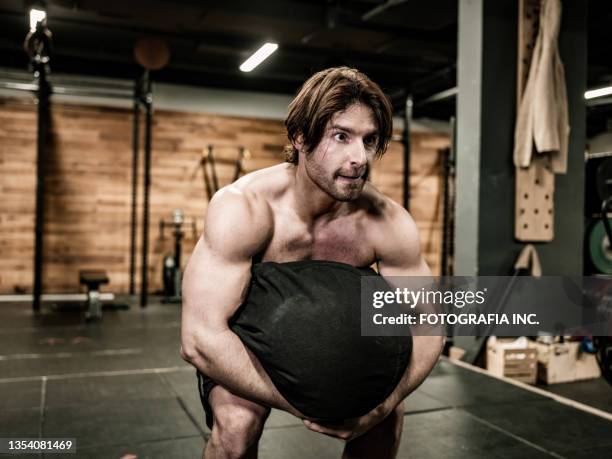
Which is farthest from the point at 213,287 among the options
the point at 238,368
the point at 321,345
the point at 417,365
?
the point at 417,365

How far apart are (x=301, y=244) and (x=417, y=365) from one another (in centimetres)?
45

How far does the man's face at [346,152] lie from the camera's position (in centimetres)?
142

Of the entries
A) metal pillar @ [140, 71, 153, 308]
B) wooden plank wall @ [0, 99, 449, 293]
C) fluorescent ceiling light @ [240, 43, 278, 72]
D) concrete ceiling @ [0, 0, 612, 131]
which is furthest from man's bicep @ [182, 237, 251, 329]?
wooden plank wall @ [0, 99, 449, 293]

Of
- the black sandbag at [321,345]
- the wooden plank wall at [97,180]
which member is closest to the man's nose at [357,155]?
the black sandbag at [321,345]

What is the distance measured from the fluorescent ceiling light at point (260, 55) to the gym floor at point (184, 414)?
11.5 ft

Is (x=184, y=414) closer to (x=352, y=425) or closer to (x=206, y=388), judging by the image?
(x=206, y=388)

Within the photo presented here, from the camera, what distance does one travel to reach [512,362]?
360 centimetres

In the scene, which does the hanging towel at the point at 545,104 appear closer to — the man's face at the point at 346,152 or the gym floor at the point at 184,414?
the gym floor at the point at 184,414

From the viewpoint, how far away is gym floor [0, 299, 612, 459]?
228 centimetres

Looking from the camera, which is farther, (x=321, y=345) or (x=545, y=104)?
(x=545, y=104)

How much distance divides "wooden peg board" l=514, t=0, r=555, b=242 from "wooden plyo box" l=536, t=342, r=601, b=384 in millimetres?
710

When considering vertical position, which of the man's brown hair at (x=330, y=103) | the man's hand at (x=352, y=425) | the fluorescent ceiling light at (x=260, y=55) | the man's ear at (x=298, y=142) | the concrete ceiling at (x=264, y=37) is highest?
the concrete ceiling at (x=264, y=37)

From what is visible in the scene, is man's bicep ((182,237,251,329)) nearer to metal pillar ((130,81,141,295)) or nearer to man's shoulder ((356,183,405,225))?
man's shoulder ((356,183,405,225))

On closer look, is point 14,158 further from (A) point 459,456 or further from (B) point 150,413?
(A) point 459,456
